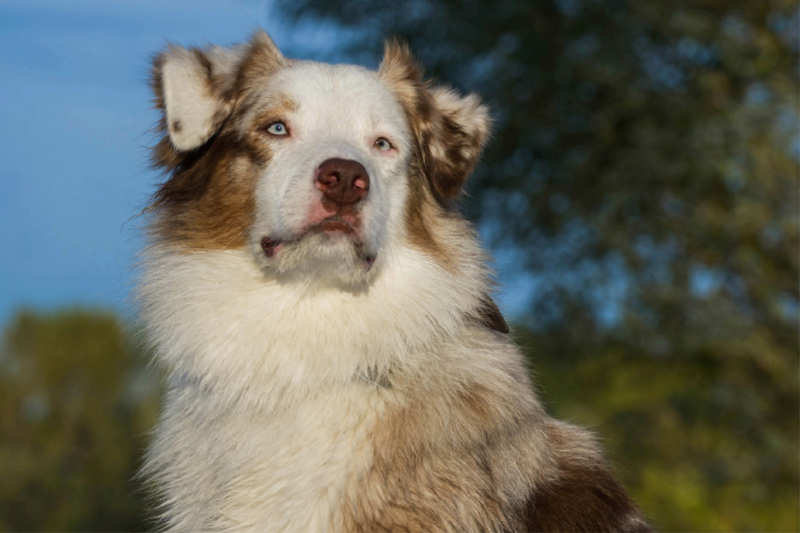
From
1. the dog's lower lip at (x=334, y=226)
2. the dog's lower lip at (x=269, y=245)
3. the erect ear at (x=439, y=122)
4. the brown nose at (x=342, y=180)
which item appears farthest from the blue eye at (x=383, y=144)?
the dog's lower lip at (x=269, y=245)

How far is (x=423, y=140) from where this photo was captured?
4293 millimetres

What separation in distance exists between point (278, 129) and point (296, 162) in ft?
0.86

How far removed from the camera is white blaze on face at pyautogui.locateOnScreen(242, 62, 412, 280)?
356cm

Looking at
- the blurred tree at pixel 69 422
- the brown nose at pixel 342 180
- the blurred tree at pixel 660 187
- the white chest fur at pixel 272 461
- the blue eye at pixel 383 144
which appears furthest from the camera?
the blurred tree at pixel 69 422

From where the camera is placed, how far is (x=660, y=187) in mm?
10648

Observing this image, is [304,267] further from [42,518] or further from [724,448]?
[42,518]

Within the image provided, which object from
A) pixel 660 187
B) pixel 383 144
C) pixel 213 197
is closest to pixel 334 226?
pixel 383 144

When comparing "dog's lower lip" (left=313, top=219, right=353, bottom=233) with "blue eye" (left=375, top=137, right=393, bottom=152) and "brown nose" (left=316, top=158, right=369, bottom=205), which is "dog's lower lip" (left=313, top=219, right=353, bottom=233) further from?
"blue eye" (left=375, top=137, right=393, bottom=152)

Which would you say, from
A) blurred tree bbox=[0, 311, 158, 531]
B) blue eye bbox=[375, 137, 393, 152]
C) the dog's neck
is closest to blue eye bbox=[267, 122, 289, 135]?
blue eye bbox=[375, 137, 393, 152]

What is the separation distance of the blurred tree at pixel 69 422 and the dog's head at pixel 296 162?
10.4 m

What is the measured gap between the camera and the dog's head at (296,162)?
3566 millimetres

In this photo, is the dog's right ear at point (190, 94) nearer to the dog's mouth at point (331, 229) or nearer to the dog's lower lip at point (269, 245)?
the dog's lower lip at point (269, 245)

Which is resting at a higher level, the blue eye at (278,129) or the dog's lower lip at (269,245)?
the blue eye at (278,129)

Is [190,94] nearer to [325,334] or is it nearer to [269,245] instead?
[269,245]
